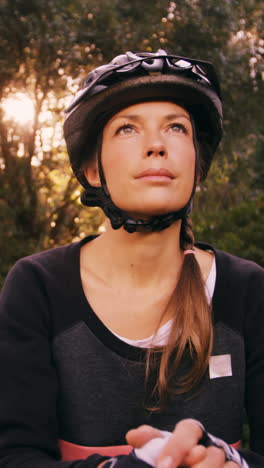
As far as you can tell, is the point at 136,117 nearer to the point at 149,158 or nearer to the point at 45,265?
the point at 149,158

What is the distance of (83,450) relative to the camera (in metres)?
2.28

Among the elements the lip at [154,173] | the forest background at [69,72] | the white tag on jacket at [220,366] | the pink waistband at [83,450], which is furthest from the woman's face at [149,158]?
the forest background at [69,72]

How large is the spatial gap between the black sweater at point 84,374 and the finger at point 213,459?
342 mm

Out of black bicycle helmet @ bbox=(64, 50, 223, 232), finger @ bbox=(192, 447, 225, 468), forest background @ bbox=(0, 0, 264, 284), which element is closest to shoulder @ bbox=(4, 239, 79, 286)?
black bicycle helmet @ bbox=(64, 50, 223, 232)

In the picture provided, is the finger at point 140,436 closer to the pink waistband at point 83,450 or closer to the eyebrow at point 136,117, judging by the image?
the pink waistband at point 83,450

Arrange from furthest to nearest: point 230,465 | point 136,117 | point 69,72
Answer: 1. point 69,72
2. point 136,117
3. point 230,465

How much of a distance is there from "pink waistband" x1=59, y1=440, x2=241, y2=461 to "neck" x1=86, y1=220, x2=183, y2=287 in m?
0.65

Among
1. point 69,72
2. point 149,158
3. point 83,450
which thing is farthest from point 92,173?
point 69,72

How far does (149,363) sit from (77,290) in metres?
0.42

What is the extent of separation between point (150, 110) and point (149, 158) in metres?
0.23

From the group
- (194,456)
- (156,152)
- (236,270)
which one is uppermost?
(156,152)

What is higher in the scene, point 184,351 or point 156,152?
point 156,152

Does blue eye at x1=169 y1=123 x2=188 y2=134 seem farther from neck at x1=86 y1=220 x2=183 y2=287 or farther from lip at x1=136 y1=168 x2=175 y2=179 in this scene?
neck at x1=86 y1=220 x2=183 y2=287

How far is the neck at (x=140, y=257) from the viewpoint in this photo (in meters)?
2.54
